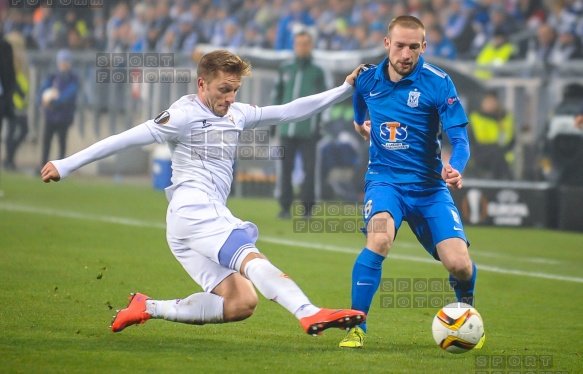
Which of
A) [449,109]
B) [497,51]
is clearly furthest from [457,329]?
[497,51]

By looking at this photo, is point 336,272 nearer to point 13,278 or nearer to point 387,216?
point 13,278

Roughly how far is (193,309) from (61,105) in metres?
14.1

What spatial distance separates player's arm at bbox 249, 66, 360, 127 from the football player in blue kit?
12 centimetres

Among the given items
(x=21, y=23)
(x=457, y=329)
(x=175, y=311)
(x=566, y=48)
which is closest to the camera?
(x=457, y=329)

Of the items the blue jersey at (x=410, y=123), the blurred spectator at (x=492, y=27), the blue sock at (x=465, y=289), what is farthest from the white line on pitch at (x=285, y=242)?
the blurred spectator at (x=492, y=27)

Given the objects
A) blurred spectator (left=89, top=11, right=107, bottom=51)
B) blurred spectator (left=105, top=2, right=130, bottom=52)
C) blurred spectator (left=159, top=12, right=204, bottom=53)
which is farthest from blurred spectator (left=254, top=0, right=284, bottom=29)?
blurred spectator (left=89, top=11, right=107, bottom=51)

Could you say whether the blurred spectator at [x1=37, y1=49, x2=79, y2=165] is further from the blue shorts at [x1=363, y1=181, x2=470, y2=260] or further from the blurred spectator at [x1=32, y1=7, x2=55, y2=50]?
the blue shorts at [x1=363, y1=181, x2=470, y2=260]

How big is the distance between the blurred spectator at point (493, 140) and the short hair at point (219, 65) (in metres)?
10.5

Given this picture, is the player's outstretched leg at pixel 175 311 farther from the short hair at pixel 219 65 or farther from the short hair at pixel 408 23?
the short hair at pixel 408 23

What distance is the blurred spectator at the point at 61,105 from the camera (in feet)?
65.7

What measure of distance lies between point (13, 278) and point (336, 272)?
3.17 m

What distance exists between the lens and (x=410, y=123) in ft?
23.0

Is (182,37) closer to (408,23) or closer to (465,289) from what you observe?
(408,23)

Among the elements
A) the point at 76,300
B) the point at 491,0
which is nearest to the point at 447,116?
the point at 76,300
